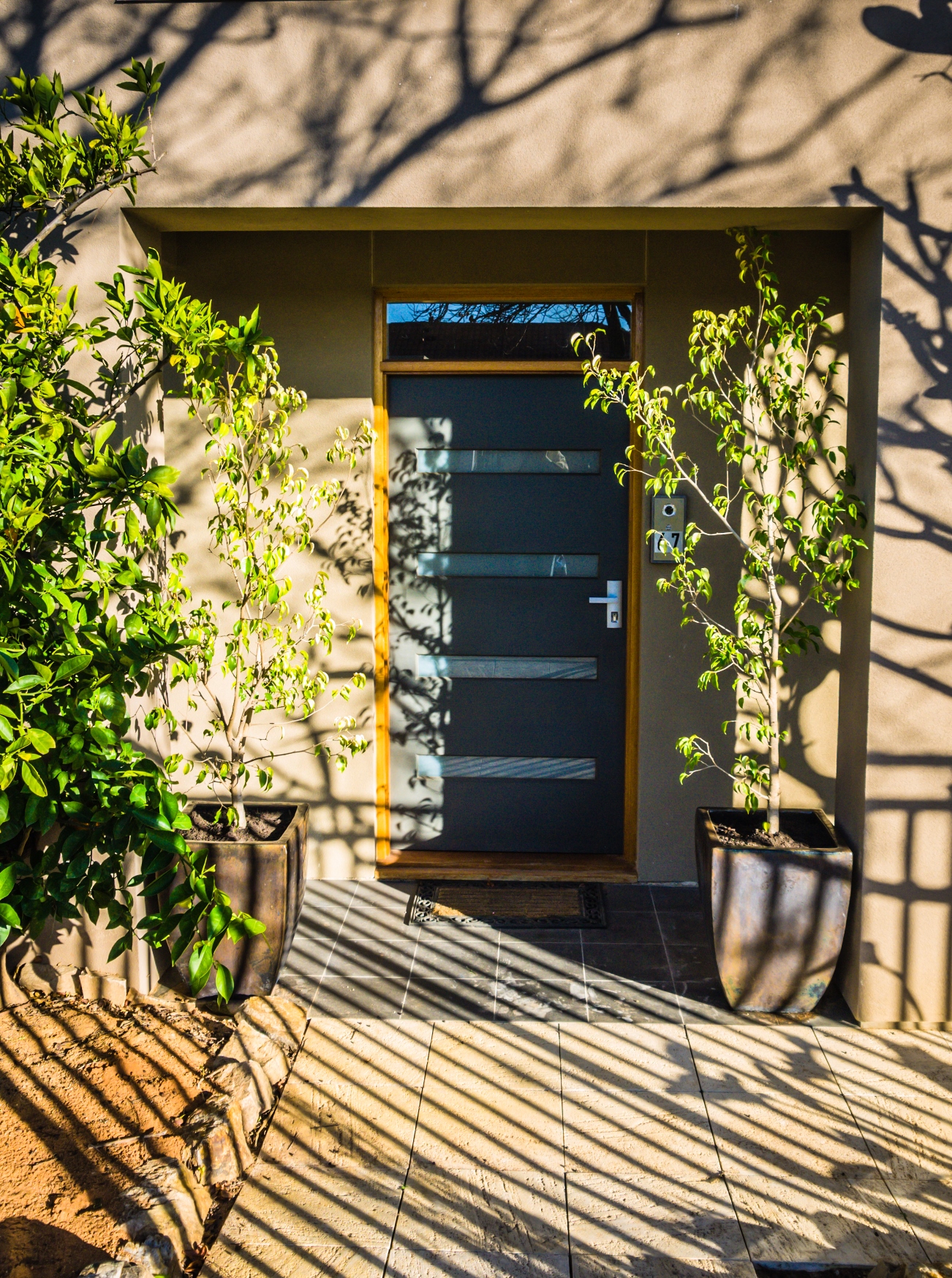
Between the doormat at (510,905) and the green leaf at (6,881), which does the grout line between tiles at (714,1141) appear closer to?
the doormat at (510,905)

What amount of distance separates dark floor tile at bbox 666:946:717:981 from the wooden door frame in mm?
558

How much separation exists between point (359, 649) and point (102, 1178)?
2132 millimetres

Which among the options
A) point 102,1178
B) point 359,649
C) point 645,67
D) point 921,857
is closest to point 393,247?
point 645,67

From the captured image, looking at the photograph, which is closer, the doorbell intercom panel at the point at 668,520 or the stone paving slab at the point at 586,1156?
the stone paving slab at the point at 586,1156

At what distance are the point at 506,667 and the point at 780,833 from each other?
132 cm

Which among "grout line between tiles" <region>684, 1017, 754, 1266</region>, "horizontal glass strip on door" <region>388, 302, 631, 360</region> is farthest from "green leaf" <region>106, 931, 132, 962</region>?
"horizontal glass strip on door" <region>388, 302, 631, 360</region>

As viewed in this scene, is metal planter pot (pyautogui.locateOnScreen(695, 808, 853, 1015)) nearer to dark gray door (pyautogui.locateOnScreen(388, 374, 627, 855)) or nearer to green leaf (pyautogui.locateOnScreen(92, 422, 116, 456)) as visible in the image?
dark gray door (pyautogui.locateOnScreen(388, 374, 627, 855))

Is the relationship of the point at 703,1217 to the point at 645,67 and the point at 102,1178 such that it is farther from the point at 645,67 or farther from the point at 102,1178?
the point at 645,67

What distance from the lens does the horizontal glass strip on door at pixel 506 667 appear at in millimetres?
4168

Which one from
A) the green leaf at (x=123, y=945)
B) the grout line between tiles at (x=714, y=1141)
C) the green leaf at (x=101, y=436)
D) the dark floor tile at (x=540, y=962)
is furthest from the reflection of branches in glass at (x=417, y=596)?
the green leaf at (x=123, y=945)

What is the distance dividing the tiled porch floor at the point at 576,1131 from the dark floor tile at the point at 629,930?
6cm

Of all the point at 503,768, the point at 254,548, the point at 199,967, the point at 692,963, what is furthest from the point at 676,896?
the point at 199,967

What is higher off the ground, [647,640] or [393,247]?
[393,247]

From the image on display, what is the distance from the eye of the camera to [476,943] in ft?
11.9
